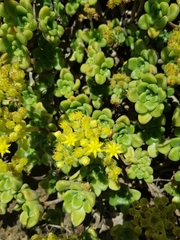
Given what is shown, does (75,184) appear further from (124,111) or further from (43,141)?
(124,111)

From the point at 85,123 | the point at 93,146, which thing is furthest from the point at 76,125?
the point at 93,146

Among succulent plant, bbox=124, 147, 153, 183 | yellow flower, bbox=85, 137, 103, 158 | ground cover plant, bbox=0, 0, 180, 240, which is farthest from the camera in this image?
succulent plant, bbox=124, 147, 153, 183

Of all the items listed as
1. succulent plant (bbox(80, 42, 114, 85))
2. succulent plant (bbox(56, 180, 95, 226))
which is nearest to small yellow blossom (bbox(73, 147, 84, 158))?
succulent plant (bbox(56, 180, 95, 226))

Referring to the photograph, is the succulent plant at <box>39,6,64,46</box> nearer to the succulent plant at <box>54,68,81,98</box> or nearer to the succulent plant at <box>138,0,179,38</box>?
A: the succulent plant at <box>54,68,81,98</box>

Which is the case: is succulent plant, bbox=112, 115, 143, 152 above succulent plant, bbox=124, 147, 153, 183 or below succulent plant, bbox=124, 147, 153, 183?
above

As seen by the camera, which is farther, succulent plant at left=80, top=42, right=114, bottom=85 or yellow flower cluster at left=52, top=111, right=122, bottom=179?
succulent plant at left=80, top=42, right=114, bottom=85

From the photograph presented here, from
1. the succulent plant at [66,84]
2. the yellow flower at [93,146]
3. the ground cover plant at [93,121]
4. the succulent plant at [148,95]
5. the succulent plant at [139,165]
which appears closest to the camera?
the yellow flower at [93,146]

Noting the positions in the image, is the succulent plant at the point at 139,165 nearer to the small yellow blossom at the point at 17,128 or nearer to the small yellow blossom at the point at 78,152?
the small yellow blossom at the point at 78,152

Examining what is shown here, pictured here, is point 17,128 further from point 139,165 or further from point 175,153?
point 175,153

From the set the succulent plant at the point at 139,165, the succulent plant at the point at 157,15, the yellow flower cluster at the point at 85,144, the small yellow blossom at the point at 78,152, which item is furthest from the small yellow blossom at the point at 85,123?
the succulent plant at the point at 157,15
